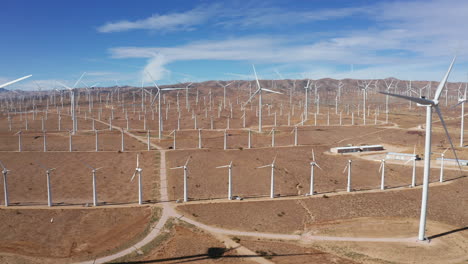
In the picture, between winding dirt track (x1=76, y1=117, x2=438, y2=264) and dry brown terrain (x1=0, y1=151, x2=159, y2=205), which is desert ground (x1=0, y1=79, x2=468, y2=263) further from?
dry brown terrain (x1=0, y1=151, x2=159, y2=205)

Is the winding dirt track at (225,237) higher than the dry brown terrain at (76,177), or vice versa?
the dry brown terrain at (76,177)

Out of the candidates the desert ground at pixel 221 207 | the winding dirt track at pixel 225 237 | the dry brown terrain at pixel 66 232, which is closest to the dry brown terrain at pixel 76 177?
the desert ground at pixel 221 207

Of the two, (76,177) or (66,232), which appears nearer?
(66,232)


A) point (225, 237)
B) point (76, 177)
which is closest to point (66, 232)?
point (225, 237)

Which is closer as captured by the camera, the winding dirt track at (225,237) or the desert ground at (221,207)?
the winding dirt track at (225,237)

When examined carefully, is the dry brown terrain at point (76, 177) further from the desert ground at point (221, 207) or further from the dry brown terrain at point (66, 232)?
the dry brown terrain at point (66, 232)

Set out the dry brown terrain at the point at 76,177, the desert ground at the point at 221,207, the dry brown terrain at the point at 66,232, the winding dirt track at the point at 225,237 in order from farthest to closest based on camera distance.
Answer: the dry brown terrain at the point at 76,177 → the desert ground at the point at 221,207 → the dry brown terrain at the point at 66,232 → the winding dirt track at the point at 225,237

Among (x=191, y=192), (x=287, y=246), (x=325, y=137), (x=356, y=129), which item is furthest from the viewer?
(x=356, y=129)

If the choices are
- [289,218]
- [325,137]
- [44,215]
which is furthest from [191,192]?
[325,137]

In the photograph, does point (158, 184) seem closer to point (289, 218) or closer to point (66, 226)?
point (66, 226)

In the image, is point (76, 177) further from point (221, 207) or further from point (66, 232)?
point (221, 207)

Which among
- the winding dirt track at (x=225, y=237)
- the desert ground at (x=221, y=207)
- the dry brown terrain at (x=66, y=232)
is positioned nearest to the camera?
the winding dirt track at (x=225, y=237)
